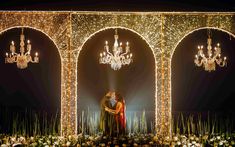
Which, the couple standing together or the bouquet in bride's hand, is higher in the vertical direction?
the bouquet in bride's hand

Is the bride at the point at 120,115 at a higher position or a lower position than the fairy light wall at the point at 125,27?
lower

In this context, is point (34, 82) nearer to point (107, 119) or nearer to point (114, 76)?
point (114, 76)

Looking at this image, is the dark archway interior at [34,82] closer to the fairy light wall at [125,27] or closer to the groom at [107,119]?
the fairy light wall at [125,27]

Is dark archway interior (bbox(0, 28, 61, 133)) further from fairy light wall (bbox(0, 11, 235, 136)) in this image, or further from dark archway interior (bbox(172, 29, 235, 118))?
dark archway interior (bbox(172, 29, 235, 118))

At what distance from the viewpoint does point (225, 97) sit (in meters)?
13.9

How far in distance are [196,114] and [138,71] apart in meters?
2.17

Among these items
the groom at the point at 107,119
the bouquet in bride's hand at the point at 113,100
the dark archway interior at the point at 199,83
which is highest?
the dark archway interior at the point at 199,83

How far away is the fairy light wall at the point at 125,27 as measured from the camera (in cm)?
1141

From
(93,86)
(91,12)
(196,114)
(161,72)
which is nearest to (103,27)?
(91,12)

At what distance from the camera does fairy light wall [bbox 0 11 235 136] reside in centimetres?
1141

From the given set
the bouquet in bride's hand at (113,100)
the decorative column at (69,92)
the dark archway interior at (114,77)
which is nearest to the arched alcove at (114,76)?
the dark archway interior at (114,77)

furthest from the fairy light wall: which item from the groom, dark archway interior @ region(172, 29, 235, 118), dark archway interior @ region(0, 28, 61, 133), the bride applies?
dark archway interior @ region(172, 29, 235, 118)

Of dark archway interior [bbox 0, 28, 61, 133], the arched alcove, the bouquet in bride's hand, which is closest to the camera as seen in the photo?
the bouquet in bride's hand

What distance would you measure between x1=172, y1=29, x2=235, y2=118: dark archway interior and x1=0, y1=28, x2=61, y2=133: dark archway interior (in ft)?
11.9
